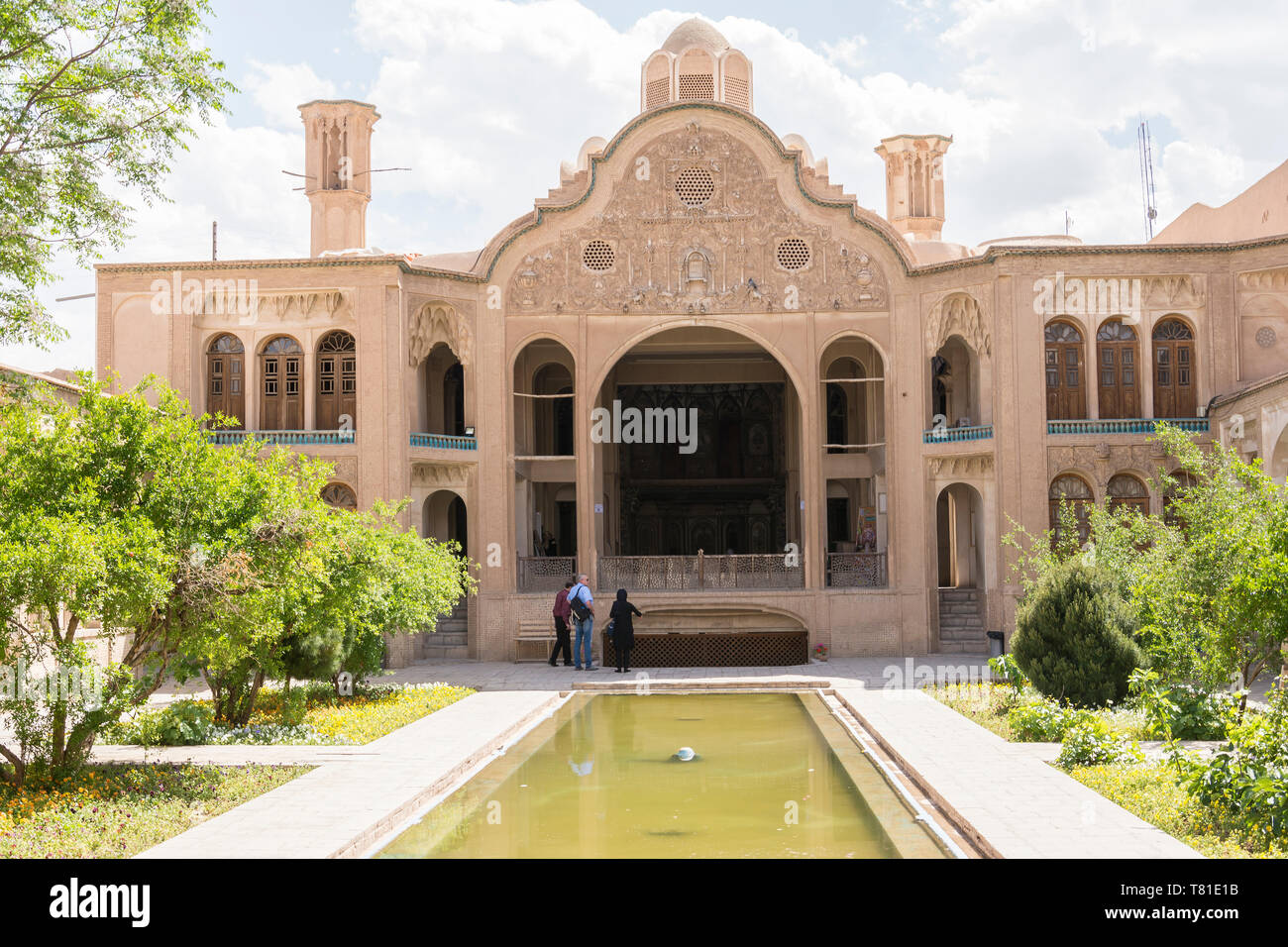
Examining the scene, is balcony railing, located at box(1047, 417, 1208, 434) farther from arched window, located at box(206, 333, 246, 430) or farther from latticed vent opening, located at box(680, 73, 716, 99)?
arched window, located at box(206, 333, 246, 430)

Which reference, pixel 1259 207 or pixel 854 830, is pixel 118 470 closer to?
pixel 854 830

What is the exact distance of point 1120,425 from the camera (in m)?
23.0

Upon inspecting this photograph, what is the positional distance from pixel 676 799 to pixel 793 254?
15628mm

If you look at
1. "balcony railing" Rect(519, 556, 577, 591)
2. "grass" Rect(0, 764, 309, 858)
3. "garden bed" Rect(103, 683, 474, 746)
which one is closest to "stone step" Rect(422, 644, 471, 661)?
"balcony railing" Rect(519, 556, 577, 591)

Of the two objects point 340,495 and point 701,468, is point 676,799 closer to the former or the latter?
point 340,495

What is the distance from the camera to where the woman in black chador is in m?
21.4

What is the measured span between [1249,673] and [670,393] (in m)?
23.4

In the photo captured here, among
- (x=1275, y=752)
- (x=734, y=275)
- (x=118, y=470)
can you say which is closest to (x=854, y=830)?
(x=1275, y=752)

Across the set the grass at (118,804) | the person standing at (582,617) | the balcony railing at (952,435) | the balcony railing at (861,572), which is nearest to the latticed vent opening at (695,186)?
the balcony railing at (952,435)

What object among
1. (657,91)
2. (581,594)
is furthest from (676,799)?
(657,91)

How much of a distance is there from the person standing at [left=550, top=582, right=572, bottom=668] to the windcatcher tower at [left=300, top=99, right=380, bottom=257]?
13.0 meters

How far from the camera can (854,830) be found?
9422 mm

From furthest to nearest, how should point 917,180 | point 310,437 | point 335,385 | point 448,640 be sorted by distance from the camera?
point 917,180
point 448,640
point 335,385
point 310,437

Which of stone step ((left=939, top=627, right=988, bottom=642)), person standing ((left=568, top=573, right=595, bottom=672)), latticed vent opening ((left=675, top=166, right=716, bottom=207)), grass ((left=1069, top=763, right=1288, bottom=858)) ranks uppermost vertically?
latticed vent opening ((left=675, top=166, right=716, bottom=207))
